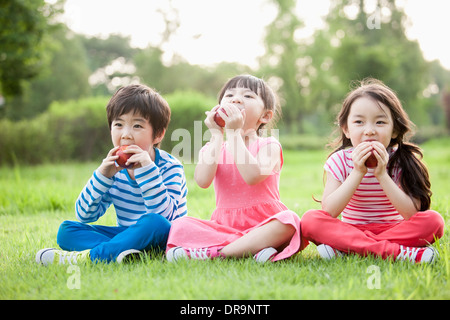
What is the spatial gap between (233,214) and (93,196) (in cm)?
89

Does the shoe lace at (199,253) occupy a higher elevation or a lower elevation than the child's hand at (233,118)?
lower

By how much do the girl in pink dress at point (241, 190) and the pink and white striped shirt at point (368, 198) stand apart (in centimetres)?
39

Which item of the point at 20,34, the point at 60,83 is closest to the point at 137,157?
the point at 20,34

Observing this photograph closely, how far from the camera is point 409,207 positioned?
2.48 m

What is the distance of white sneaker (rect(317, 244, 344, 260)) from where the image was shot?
2484mm

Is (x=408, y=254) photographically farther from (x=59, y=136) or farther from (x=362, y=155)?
(x=59, y=136)

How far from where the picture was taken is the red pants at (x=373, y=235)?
2447mm

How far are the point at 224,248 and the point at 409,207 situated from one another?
111 centimetres

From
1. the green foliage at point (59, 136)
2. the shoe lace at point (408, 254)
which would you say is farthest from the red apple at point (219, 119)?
the green foliage at point (59, 136)

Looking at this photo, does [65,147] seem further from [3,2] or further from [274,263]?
[274,263]

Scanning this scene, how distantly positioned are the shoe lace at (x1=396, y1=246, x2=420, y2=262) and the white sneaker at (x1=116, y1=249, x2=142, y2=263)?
149 cm

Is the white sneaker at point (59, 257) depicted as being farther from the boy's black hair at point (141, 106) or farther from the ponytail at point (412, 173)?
the ponytail at point (412, 173)

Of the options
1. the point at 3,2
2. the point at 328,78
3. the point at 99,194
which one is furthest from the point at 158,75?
the point at 99,194
